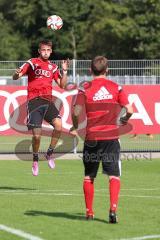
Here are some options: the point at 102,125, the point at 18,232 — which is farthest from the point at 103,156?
the point at 18,232

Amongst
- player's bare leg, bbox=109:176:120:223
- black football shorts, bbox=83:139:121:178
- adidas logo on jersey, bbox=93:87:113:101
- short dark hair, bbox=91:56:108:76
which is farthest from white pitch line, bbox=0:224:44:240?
short dark hair, bbox=91:56:108:76

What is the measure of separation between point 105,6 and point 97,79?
76372 millimetres

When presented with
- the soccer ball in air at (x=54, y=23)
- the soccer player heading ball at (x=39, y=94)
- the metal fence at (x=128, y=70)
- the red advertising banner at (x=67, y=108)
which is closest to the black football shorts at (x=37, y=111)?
the soccer player heading ball at (x=39, y=94)

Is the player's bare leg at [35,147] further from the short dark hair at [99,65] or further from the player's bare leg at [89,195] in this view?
the short dark hair at [99,65]

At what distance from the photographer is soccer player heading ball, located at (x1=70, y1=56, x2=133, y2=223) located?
10.1 metres

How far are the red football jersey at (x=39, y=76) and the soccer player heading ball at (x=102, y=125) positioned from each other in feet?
13.6

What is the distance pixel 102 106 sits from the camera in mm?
10180

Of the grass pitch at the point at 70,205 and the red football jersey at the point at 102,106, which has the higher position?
the red football jersey at the point at 102,106

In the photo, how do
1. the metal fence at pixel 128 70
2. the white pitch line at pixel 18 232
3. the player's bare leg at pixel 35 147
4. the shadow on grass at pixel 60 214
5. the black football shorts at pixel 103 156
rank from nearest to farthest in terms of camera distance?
the white pitch line at pixel 18 232 → the black football shorts at pixel 103 156 → the shadow on grass at pixel 60 214 → the player's bare leg at pixel 35 147 → the metal fence at pixel 128 70

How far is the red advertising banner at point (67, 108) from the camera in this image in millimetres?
22953

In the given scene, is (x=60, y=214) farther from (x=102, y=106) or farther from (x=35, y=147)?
(x=35, y=147)

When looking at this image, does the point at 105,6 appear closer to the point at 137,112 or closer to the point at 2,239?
the point at 137,112

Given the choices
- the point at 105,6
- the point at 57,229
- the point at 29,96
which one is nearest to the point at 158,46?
the point at 105,6

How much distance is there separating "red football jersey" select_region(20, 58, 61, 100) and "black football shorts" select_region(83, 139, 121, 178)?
4.17 meters
